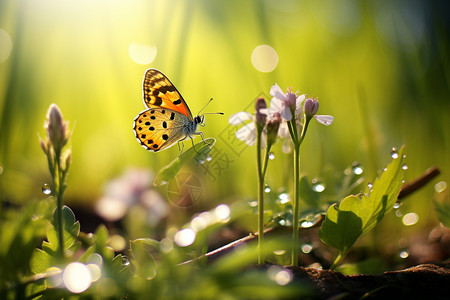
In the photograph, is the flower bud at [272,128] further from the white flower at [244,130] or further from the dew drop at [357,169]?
the dew drop at [357,169]

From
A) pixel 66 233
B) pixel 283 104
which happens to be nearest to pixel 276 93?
pixel 283 104

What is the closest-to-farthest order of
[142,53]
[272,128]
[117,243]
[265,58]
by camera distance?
1. [272,128]
2. [117,243]
3. [142,53]
4. [265,58]

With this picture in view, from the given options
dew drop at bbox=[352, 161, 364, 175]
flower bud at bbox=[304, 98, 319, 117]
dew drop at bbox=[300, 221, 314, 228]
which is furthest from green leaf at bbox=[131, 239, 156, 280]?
dew drop at bbox=[352, 161, 364, 175]

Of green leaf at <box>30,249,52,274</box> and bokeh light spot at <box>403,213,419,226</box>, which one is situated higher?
bokeh light spot at <box>403,213,419,226</box>

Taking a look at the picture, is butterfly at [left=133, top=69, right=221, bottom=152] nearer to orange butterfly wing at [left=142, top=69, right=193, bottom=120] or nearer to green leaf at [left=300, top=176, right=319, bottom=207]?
orange butterfly wing at [left=142, top=69, right=193, bottom=120]

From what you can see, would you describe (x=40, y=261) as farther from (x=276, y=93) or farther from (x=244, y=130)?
(x=276, y=93)

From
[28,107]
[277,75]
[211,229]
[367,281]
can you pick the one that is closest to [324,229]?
[367,281]

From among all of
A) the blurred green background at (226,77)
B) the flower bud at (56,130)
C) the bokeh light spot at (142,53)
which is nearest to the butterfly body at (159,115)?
the blurred green background at (226,77)
